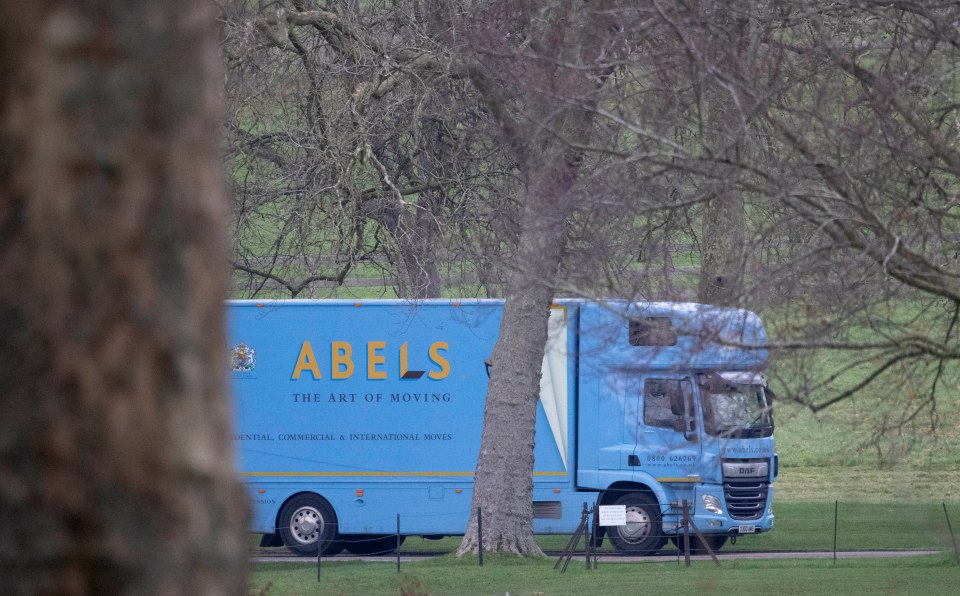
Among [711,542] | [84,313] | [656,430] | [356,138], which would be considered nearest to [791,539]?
[711,542]

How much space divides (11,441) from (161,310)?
0.95 ft

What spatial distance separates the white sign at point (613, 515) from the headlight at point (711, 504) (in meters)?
2.56

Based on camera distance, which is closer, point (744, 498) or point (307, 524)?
point (307, 524)

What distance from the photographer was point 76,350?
1.73m

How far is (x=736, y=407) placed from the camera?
9.01 meters

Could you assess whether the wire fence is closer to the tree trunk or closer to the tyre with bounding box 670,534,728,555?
the tyre with bounding box 670,534,728,555

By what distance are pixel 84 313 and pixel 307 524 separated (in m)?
16.4

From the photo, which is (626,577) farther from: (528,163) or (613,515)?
(528,163)

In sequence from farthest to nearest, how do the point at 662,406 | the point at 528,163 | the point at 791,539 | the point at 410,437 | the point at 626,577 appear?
the point at 791,539, the point at 410,437, the point at 662,406, the point at 626,577, the point at 528,163

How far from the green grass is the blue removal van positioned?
1.64 meters

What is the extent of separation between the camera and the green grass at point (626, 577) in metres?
12.5

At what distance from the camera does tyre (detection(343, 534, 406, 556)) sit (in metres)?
18.2

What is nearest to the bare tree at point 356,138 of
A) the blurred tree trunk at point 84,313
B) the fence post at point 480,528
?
the fence post at point 480,528

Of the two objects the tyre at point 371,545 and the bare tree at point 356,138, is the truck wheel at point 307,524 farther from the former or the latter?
the bare tree at point 356,138
